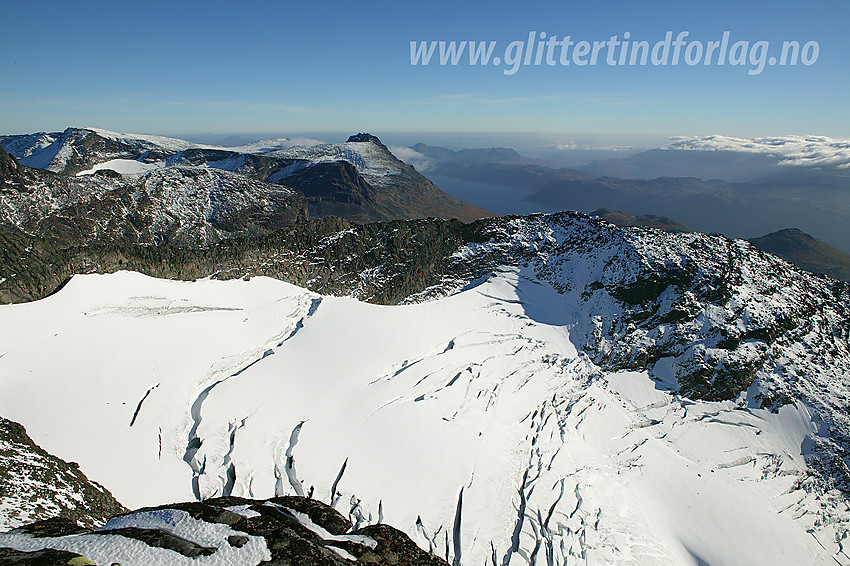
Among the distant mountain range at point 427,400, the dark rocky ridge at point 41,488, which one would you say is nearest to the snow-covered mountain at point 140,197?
the distant mountain range at point 427,400

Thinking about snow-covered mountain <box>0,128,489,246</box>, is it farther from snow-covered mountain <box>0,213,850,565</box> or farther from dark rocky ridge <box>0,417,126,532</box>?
dark rocky ridge <box>0,417,126,532</box>

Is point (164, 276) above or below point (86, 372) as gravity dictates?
above

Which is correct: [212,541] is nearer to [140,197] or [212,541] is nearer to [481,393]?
[481,393]

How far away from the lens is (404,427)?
1362 inches

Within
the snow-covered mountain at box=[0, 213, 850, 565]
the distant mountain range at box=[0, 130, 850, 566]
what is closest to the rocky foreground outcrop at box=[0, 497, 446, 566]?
the distant mountain range at box=[0, 130, 850, 566]

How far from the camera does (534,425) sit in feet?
129

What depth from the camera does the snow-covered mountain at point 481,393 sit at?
1164 inches

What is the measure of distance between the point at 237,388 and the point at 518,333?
32538 millimetres

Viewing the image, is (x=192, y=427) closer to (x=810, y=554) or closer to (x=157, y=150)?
(x=810, y=554)

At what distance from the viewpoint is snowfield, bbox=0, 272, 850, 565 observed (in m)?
29.0

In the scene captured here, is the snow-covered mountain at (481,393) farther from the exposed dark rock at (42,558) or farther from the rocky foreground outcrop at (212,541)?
the exposed dark rock at (42,558)

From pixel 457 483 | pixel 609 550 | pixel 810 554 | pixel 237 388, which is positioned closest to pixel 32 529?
pixel 237 388

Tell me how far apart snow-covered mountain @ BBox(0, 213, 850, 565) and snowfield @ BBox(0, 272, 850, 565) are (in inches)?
7.2

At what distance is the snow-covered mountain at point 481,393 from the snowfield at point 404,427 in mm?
184
